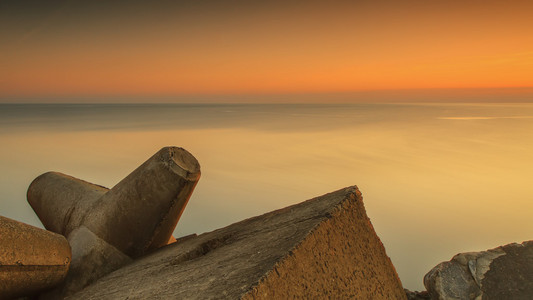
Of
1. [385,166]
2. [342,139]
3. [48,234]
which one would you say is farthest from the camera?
[342,139]

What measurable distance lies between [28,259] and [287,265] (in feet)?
6.00

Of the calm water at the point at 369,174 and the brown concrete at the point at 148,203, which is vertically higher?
the brown concrete at the point at 148,203

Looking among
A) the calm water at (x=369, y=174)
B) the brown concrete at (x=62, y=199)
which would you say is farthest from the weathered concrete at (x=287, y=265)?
the calm water at (x=369, y=174)

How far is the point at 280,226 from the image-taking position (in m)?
2.34

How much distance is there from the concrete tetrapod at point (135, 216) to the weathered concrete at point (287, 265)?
52cm

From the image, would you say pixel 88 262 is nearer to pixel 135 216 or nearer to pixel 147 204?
pixel 135 216

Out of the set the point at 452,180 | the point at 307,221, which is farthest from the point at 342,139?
the point at 307,221

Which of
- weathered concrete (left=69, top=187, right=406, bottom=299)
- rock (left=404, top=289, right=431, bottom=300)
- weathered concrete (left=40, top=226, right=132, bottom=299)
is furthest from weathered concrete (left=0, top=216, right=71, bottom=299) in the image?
rock (left=404, top=289, right=431, bottom=300)

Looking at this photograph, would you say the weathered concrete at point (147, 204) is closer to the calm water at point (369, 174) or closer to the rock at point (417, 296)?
the rock at point (417, 296)

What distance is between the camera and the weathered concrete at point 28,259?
97.8 inches

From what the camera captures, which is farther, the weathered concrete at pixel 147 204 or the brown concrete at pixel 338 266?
the weathered concrete at pixel 147 204

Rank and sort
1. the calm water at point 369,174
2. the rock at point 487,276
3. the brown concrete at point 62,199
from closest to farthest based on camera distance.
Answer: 1. the rock at point 487,276
2. the brown concrete at point 62,199
3. the calm water at point 369,174

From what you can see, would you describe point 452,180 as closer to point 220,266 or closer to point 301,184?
point 301,184

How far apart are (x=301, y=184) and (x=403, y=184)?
264 centimetres
